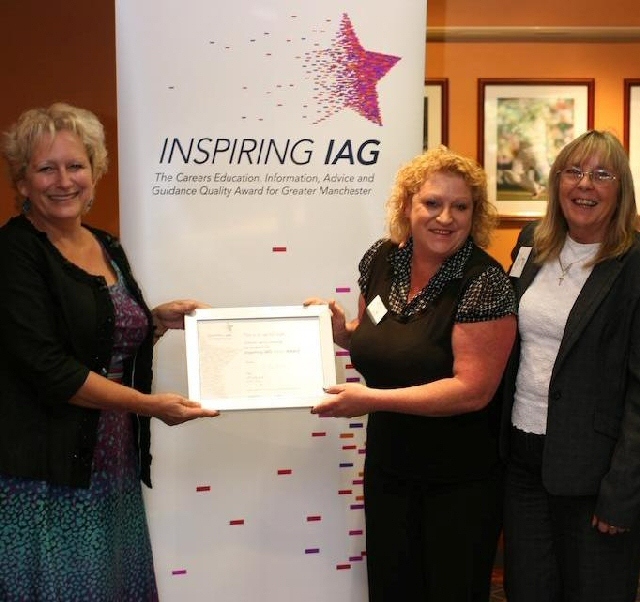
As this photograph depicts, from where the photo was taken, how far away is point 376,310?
7.80ft

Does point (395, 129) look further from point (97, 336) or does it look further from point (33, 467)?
point (33, 467)

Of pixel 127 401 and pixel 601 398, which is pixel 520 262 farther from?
pixel 127 401

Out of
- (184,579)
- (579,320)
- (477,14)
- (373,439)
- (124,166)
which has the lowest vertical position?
(184,579)

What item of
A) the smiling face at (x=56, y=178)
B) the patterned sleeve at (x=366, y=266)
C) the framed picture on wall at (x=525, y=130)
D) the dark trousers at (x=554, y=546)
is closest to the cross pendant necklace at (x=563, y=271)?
the dark trousers at (x=554, y=546)

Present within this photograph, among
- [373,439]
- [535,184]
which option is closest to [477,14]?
[535,184]

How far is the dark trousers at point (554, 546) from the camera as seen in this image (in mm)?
2170

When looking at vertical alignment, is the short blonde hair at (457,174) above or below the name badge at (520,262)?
above

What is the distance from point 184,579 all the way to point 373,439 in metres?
0.93

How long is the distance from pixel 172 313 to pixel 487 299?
0.98 metres

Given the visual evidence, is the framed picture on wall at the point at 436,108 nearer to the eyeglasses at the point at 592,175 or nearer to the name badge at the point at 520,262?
the name badge at the point at 520,262

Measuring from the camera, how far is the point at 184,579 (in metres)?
2.81

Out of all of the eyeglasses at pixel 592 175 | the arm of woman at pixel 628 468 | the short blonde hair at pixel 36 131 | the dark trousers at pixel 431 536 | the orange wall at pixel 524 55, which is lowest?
the dark trousers at pixel 431 536

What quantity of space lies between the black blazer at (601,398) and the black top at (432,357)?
0.21 m

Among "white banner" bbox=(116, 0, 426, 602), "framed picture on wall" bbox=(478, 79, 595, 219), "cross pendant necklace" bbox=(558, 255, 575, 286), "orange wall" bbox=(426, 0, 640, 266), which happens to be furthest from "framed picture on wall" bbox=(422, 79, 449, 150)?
"cross pendant necklace" bbox=(558, 255, 575, 286)
